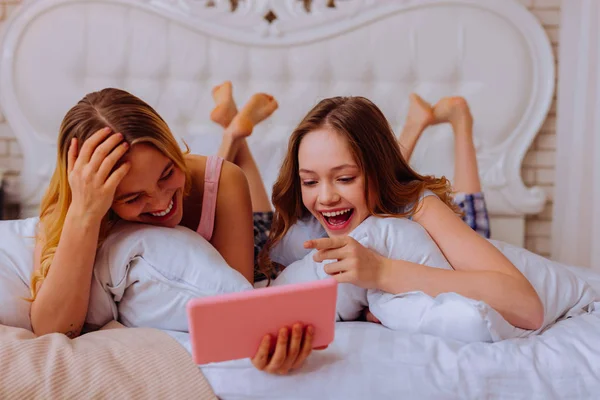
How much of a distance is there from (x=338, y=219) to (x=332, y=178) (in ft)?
0.37

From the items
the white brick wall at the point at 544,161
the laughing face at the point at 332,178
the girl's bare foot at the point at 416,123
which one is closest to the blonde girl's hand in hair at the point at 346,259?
the laughing face at the point at 332,178

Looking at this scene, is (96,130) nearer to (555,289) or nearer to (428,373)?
(428,373)

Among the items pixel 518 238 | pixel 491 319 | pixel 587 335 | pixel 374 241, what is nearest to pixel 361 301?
pixel 374 241

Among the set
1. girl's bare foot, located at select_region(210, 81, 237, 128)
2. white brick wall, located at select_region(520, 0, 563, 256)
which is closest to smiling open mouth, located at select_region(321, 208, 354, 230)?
girl's bare foot, located at select_region(210, 81, 237, 128)

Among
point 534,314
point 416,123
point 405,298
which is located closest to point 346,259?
point 405,298

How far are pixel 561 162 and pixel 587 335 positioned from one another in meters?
1.66

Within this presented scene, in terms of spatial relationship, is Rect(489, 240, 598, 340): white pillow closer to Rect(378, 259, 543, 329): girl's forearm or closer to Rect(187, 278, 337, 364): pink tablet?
Rect(378, 259, 543, 329): girl's forearm

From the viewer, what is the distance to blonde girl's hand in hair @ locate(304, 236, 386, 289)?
1231mm

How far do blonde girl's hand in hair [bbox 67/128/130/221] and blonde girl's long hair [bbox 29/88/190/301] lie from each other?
0.04 meters

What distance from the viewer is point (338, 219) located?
152 cm

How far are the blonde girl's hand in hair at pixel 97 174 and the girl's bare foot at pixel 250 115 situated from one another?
2.69ft

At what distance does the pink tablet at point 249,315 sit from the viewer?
963 millimetres

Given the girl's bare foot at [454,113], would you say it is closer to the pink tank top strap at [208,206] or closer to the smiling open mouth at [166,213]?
the pink tank top strap at [208,206]

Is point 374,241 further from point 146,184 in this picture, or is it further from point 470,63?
point 470,63
